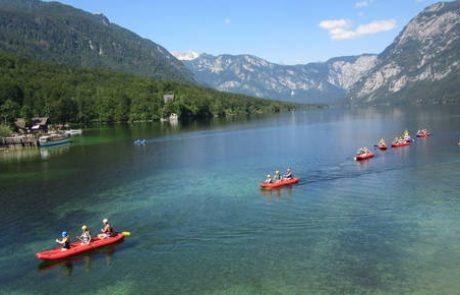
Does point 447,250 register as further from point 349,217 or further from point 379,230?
point 349,217

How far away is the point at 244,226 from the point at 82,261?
15.4 meters

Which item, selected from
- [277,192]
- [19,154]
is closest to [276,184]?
[277,192]

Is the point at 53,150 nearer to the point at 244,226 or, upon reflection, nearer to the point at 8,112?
the point at 8,112

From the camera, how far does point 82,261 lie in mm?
39469

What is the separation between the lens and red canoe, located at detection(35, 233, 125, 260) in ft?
129

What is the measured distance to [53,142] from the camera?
141250 millimetres

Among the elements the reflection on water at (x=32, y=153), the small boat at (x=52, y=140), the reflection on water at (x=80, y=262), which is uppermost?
the small boat at (x=52, y=140)

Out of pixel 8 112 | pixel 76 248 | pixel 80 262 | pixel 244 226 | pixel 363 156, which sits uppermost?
pixel 8 112

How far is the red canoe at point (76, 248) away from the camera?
39.2 m

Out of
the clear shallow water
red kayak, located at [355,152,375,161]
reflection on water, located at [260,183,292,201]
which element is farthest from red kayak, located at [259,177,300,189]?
→ red kayak, located at [355,152,375,161]

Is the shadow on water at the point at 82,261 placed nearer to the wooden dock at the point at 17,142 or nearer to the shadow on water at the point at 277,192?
the shadow on water at the point at 277,192

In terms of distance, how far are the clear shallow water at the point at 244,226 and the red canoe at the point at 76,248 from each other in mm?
720

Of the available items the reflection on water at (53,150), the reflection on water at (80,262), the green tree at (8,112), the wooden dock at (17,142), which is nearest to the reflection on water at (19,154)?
the reflection on water at (53,150)

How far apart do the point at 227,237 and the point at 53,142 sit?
365 feet
